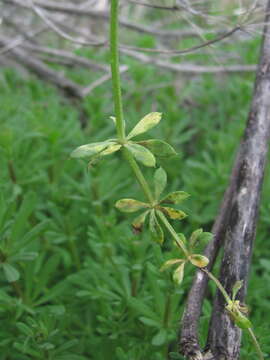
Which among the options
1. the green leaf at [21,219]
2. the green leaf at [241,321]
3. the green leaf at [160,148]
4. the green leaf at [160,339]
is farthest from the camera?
the green leaf at [21,219]

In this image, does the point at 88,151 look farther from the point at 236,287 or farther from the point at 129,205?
the point at 236,287

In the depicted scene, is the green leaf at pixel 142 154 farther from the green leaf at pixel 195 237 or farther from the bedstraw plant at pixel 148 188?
the green leaf at pixel 195 237

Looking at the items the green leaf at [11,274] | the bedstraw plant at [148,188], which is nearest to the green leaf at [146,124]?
the bedstraw plant at [148,188]

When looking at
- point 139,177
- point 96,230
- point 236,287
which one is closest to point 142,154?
point 139,177

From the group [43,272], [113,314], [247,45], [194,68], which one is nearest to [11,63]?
[194,68]

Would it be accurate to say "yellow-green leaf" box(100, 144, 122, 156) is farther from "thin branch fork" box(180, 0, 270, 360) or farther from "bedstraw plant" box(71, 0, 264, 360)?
"thin branch fork" box(180, 0, 270, 360)

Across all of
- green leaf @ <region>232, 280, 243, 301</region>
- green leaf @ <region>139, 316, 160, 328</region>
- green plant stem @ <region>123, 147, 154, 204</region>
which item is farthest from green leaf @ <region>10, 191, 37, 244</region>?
green leaf @ <region>232, 280, 243, 301</region>

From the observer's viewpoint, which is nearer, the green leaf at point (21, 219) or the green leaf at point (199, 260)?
the green leaf at point (199, 260)
